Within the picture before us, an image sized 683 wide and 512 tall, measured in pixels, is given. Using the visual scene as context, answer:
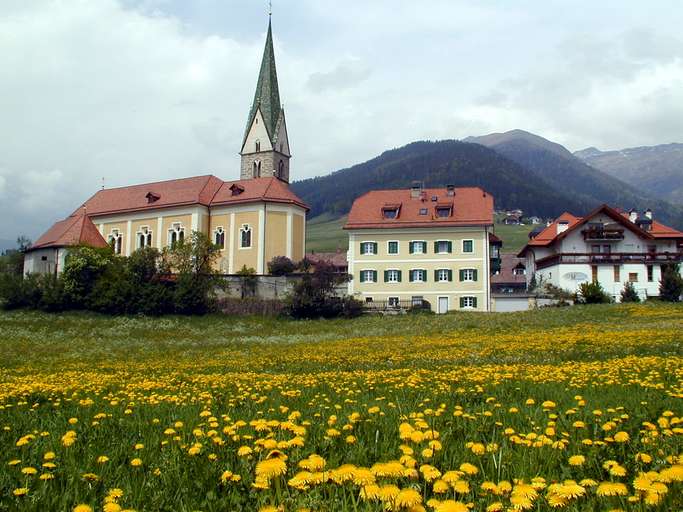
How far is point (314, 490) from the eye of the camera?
3.21 m

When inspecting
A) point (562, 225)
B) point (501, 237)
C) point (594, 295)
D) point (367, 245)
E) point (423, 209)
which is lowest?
point (594, 295)

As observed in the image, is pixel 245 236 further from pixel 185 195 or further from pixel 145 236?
pixel 145 236

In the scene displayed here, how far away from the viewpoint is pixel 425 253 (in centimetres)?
6053

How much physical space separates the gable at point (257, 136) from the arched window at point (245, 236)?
22724 mm

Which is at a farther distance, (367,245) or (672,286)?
(367,245)

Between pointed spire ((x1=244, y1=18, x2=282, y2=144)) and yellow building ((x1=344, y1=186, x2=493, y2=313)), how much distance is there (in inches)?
1235

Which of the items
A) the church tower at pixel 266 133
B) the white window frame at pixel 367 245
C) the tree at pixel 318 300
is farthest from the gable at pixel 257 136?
the tree at pixel 318 300

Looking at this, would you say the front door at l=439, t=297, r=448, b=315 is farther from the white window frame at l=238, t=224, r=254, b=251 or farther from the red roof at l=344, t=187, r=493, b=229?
the white window frame at l=238, t=224, r=254, b=251

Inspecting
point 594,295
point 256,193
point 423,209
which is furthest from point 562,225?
point 256,193

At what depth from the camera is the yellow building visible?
59.2m

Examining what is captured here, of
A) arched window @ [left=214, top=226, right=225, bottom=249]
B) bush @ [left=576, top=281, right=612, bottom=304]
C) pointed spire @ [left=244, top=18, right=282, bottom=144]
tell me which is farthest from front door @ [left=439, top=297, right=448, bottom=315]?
pointed spire @ [left=244, top=18, right=282, bottom=144]

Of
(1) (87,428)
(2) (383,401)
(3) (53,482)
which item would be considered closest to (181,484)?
(3) (53,482)

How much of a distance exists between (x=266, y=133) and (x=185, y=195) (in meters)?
20.5

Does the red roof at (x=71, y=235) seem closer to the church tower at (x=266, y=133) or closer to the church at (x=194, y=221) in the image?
the church at (x=194, y=221)
